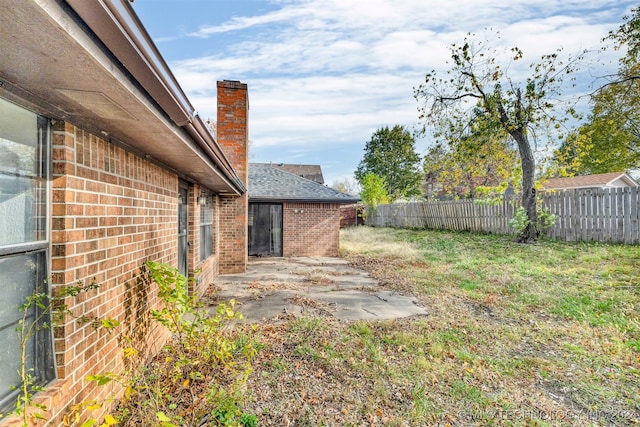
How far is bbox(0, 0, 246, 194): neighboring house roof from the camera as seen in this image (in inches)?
40.6

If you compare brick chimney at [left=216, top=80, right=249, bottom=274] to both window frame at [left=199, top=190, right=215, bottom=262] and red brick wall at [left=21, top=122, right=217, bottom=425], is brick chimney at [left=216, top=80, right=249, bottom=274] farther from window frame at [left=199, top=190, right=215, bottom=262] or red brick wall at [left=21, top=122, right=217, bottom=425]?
red brick wall at [left=21, top=122, right=217, bottom=425]

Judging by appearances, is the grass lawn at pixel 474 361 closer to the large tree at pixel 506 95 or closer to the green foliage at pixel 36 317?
the green foliage at pixel 36 317

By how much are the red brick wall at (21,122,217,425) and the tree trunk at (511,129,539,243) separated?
1156 centimetres

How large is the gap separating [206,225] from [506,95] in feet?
34.8

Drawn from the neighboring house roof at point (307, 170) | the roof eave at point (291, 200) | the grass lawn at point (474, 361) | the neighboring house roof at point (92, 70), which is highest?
the neighboring house roof at point (307, 170)

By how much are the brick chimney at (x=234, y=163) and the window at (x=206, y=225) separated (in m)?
0.78

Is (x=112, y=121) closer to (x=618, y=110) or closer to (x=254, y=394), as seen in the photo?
(x=254, y=394)

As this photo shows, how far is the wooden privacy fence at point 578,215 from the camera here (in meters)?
9.02

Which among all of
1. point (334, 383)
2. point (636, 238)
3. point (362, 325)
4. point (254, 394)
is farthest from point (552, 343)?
point (636, 238)

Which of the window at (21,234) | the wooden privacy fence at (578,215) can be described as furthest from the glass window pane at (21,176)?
the wooden privacy fence at (578,215)

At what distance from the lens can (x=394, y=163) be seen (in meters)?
40.0

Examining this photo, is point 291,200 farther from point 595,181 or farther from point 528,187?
point 595,181

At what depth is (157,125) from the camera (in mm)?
2203

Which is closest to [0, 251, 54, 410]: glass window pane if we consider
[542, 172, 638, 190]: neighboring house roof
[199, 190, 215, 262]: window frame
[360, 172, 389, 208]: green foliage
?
[199, 190, 215, 262]: window frame
